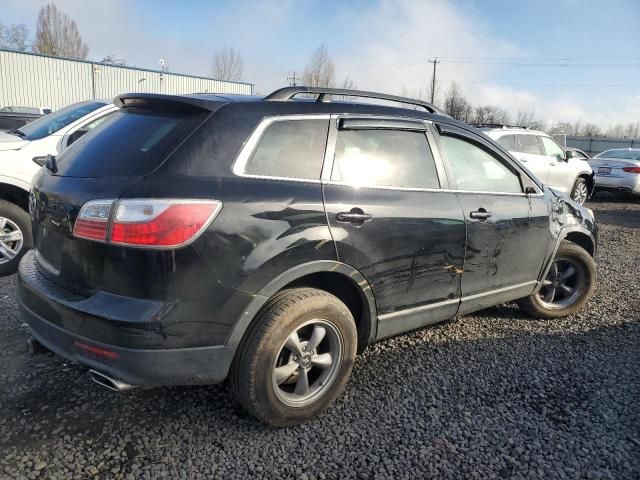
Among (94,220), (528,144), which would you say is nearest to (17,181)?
(94,220)

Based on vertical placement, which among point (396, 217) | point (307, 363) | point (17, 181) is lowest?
point (307, 363)

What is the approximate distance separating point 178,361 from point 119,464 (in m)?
0.60

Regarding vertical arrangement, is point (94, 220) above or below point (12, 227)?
above

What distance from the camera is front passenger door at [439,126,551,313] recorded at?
3.41 meters

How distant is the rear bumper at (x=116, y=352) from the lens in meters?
2.18

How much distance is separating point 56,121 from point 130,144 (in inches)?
147

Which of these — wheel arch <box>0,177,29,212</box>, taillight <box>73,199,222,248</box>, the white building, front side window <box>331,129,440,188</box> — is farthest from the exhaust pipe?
the white building

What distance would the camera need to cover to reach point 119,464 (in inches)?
92.1

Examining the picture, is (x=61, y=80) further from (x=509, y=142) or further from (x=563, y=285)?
(x=563, y=285)

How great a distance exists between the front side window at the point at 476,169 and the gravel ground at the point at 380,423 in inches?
48.4

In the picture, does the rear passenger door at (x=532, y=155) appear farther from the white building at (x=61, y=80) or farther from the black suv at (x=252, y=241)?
the white building at (x=61, y=80)

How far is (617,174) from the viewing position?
43.7 ft

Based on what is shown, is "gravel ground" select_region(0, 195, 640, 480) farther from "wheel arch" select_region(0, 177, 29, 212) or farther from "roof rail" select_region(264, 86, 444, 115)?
"roof rail" select_region(264, 86, 444, 115)

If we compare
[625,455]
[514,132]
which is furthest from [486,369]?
[514,132]
